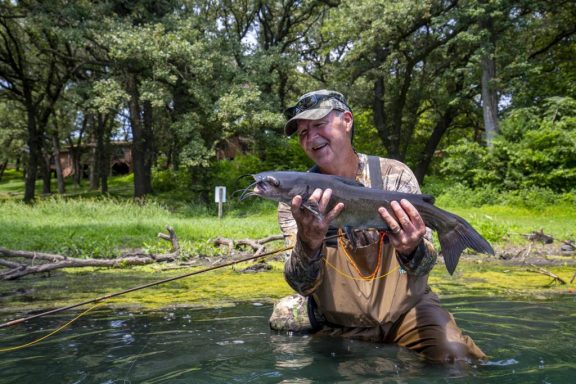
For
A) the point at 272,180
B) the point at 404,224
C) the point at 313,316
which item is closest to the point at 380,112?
the point at 313,316

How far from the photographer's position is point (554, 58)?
25.6 metres

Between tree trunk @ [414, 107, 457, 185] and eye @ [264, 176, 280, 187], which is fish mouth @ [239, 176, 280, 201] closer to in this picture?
eye @ [264, 176, 280, 187]

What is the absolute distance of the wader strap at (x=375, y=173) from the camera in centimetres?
422

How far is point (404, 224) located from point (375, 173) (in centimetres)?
96

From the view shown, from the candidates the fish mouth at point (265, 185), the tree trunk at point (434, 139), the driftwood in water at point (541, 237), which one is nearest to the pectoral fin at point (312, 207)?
the fish mouth at point (265, 185)

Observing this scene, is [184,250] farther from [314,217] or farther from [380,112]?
[380,112]

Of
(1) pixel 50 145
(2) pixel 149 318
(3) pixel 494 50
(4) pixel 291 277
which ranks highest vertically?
(3) pixel 494 50

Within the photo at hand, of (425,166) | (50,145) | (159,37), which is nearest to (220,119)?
(159,37)

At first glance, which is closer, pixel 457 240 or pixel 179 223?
pixel 457 240

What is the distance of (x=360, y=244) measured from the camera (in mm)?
4055

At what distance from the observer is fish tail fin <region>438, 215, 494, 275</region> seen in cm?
351

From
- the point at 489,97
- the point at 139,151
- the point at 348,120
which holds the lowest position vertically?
the point at 348,120

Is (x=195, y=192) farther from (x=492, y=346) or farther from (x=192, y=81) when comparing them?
(x=492, y=346)

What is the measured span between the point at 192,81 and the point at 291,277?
20.2 metres
